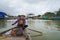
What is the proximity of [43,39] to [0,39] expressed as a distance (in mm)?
3548

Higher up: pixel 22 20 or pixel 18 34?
pixel 22 20

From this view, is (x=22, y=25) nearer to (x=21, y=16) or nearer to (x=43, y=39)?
(x=21, y=16)

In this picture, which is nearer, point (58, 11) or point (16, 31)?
point (16, 31)

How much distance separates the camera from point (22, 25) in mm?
9539

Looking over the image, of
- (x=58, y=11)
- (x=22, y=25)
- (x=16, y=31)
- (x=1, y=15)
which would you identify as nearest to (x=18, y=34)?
(x=16, y=31)

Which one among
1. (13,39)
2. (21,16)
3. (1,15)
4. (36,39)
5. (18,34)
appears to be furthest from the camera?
(1,15)

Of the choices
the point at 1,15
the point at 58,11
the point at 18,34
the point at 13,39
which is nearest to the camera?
the point at 13,39

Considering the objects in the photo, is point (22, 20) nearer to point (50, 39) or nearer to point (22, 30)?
point (22, 30)

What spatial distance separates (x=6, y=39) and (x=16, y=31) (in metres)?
1.54

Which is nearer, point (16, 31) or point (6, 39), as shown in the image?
point (6, 39)

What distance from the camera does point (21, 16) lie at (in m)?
9.53

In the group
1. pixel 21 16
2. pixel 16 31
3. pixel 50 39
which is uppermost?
pixel 21 16

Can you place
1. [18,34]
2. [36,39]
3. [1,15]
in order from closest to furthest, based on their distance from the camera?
1. [18,34]
2. [36,39]
3. [1,15]

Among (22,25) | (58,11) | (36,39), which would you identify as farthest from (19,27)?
(58,11)
